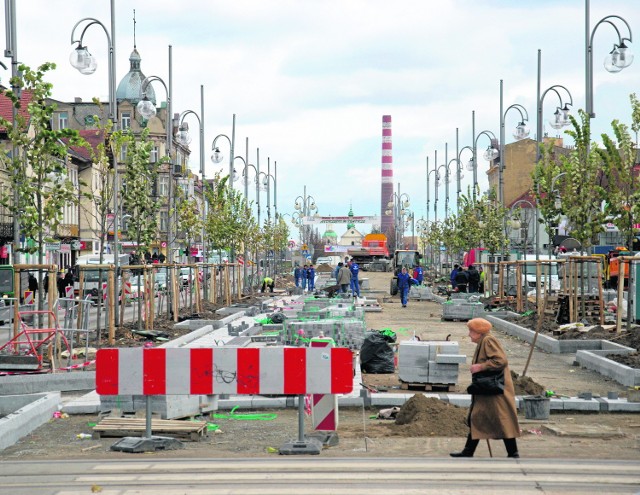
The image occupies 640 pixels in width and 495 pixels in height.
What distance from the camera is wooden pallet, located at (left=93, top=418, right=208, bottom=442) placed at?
490 inches

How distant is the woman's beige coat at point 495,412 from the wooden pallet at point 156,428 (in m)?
3.20

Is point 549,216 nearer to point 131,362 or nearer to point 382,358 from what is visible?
point 382,358

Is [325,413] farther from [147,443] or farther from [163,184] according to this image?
[163,184]

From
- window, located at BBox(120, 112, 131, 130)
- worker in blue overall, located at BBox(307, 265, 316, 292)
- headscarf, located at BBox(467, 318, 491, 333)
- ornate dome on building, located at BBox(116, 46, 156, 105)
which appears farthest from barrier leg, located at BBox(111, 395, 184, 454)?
ornate dome on building, located at BBox(116, 46, 156, 105)

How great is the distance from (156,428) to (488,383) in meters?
3.74

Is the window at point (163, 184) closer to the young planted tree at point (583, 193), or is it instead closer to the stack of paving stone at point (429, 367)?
the young planted tree at point (583, 193)

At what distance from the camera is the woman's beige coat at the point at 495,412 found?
423 inches

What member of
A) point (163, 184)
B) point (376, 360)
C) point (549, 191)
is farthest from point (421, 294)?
point (163, 184)

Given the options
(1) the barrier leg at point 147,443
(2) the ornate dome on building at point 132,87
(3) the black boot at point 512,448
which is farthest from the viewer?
(2) the ornate dome on building at point 132,87

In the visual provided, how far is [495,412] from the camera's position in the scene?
10.8 m

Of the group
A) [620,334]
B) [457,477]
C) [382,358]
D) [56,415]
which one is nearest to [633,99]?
[620,334]

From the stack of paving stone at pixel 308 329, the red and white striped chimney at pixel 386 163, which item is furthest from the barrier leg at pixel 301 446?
the red and white striped chimney at pixel 386 163

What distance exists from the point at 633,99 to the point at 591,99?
3.76ft

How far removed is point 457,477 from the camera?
976 centimetres
